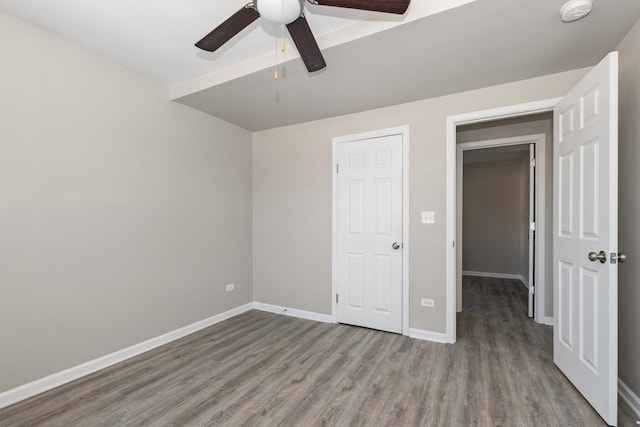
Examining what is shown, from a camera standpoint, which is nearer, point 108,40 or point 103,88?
point 108,40

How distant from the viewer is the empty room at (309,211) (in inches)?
72.0

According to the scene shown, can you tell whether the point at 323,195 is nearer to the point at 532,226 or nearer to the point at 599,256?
the point at 599,256

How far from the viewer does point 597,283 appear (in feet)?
5.82

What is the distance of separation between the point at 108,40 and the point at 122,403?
8.66 feet

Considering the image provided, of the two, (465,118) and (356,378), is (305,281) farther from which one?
(465,118)

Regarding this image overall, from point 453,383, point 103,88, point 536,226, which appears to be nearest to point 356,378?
point 453,383

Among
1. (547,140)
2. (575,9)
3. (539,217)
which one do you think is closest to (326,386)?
(575,9)

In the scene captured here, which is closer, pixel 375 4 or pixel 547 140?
pixel 375 4

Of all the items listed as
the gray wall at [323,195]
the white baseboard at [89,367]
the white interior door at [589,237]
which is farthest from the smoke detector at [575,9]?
the white baseboard at [89,367]

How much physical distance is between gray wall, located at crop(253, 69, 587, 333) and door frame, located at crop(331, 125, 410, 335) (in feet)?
0.17

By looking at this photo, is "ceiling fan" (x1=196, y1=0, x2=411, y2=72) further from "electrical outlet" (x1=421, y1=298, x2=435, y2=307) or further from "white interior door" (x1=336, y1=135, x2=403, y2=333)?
"electrical outlet" (x1=421, y1=298, x2=435, y2=307)

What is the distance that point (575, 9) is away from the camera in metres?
1.66

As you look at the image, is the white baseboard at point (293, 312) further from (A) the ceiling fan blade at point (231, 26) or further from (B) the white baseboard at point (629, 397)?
(A) the ceiling fan blade at point (231, 26)

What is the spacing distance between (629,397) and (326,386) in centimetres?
197
